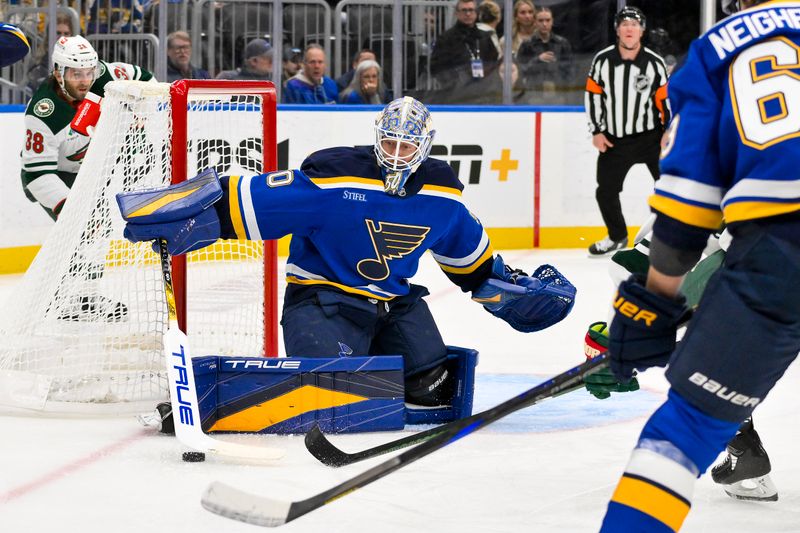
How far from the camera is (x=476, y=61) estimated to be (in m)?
7.58

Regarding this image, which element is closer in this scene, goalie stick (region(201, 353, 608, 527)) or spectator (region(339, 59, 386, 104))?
goalie stick (region(201, 353, 608, 527))

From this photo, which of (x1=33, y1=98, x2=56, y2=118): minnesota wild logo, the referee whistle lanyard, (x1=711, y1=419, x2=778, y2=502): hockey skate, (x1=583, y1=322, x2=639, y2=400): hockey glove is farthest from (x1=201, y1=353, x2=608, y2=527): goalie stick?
the referee whistle lanyard

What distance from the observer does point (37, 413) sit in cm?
342

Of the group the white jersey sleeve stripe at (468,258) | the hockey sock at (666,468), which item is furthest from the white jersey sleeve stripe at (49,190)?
the hockey sock at (666,468)

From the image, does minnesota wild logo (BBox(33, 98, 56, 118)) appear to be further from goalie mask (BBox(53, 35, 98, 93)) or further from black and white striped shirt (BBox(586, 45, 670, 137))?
black and white striped shirt (BBox(586, 45, 670, 137))

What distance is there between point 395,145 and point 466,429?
4.08 ft

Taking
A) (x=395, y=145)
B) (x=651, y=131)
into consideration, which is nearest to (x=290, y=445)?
(x=395, y=145)

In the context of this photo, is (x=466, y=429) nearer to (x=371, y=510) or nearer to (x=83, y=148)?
(x=371, y=510)

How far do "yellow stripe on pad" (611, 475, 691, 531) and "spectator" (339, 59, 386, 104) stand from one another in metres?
5.75

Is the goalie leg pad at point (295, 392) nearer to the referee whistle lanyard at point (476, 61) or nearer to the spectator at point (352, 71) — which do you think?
A: the spectator at point (352, 71)

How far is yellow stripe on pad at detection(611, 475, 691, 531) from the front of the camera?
1.67 metres

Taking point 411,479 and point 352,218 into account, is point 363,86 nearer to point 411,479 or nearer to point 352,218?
point 352,218

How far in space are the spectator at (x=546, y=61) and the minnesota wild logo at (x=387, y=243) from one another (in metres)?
4.55

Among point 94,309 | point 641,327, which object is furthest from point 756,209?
point 94,309
